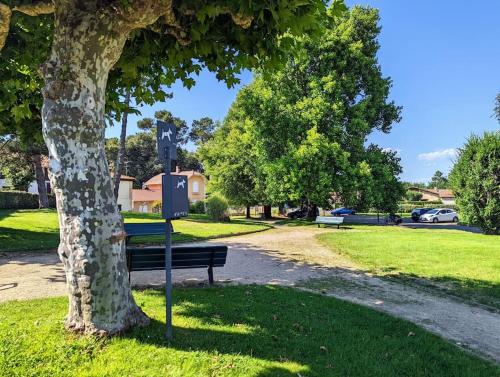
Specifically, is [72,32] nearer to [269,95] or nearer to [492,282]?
[492,282]

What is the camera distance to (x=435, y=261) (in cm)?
1180

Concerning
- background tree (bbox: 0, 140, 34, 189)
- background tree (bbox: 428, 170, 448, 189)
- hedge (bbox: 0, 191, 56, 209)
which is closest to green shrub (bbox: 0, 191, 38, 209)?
hedge (bbox: 0, 191, 56, 209)

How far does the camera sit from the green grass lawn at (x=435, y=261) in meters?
8.80

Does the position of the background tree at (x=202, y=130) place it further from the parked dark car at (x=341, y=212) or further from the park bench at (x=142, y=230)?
the park bench at (x=142, y=230)

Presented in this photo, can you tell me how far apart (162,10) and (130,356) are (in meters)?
4.13

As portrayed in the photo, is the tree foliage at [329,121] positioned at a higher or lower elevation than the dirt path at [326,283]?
higher

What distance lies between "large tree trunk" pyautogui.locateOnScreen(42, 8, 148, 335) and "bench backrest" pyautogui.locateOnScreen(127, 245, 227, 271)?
234cm

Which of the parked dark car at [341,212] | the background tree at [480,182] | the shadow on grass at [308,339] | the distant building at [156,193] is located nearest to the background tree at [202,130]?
the distant building at [156,193]

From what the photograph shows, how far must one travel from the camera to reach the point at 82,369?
12.6ft

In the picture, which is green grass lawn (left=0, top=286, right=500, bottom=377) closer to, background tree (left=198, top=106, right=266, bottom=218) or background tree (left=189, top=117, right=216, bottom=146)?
background tree (left=198, top=106, right=266, bottom=218)

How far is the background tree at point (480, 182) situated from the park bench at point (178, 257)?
19154mm

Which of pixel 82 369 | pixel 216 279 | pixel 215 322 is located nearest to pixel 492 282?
pixel 216 279

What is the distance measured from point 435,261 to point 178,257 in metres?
8.54

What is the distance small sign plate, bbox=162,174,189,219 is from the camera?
4.50 meters
